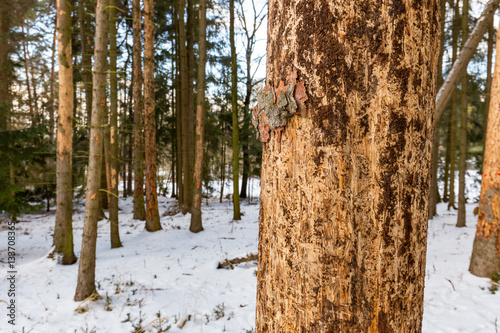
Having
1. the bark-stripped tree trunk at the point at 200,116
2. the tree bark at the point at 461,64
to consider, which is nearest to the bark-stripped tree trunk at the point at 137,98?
the bark-stripped tree trunk at the point at 200,116

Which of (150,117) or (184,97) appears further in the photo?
(184,97)

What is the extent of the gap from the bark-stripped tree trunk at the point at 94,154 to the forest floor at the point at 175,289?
393 millimetres

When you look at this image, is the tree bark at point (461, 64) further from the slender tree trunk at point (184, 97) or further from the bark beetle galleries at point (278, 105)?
the slender tree trunk at point (184, 97)

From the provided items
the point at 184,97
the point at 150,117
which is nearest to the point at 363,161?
the point at 150,117

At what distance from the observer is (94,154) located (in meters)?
4.64

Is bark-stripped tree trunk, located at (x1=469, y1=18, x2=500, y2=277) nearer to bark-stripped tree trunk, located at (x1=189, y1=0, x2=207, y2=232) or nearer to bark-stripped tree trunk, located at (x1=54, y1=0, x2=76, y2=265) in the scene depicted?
bark-stripped tree trunk, located at (x1=189, y1=0, x2=207, y2=232)

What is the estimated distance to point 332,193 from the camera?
839 mm

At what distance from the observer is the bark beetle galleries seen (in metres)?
0.88

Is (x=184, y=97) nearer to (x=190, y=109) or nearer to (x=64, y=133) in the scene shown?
(x=190, y=109)

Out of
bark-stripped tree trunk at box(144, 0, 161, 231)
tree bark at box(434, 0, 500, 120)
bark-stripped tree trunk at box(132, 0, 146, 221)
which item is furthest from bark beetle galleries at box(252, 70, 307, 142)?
bark-stripped tree trunk at box(132, 0, 146, 221)

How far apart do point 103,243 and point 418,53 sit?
32.3ft

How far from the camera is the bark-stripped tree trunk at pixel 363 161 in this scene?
0.83 m

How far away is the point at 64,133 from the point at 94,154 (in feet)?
7.81

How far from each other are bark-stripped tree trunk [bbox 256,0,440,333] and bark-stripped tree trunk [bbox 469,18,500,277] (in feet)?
17.2
